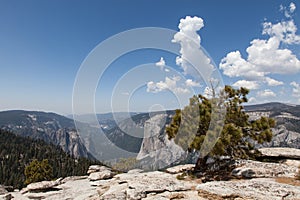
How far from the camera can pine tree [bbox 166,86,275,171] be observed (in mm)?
20953

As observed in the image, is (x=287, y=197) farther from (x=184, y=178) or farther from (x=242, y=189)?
(x=184, y=178)

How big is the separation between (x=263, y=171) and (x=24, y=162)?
18572 centimetres

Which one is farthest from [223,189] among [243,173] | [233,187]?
[243,173]

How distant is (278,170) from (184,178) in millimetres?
8790

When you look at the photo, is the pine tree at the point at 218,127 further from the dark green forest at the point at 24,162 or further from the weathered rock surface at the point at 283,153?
the dark green forest at the point at 24,162

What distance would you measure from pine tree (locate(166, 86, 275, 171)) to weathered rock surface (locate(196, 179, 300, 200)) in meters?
5.21

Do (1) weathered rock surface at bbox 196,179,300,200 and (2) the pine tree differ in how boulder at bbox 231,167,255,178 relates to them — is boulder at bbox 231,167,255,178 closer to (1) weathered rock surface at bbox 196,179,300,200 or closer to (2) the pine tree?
(2) the pine tree

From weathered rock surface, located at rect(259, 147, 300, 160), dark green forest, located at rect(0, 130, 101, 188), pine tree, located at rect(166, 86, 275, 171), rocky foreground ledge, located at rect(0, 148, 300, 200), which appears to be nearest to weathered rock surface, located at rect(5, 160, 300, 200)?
rocky foreground ledge, located at rect(0, 148, 300, 200)

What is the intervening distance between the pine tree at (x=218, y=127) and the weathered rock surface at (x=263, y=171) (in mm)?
2222

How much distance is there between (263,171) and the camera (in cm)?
2062

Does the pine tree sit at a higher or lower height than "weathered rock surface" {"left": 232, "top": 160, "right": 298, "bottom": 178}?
higher

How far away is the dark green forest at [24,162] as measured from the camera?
139 m

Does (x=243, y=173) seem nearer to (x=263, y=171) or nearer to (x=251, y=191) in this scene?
(x=263, y=171)

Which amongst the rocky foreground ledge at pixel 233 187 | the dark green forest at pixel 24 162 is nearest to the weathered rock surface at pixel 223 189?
the rocky foreground ledge at pixel 233 187
